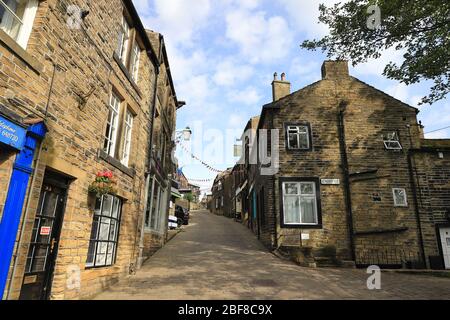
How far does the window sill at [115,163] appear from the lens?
21.7 ft

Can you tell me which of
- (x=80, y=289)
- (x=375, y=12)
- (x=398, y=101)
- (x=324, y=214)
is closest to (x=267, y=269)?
(x=324, y=214)

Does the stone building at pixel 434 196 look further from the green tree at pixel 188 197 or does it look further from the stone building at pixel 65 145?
the green tree at pixel 188 197

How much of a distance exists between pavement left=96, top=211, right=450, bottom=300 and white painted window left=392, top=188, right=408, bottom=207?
11.1 ft

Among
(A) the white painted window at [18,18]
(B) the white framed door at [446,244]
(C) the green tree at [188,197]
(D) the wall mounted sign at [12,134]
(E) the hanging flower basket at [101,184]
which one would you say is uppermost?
(C) the green tree at [188,197]

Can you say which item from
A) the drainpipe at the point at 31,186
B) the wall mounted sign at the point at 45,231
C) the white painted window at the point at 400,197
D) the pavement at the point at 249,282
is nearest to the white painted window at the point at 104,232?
the pavement at the point at 249,282

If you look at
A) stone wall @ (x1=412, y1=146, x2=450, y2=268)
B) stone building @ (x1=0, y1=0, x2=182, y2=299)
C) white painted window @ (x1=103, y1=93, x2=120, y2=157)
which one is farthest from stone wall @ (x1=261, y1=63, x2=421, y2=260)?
white painted window @ (x1=103, y1=93, x2=120, y2=157)

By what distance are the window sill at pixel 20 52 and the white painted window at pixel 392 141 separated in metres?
13.4

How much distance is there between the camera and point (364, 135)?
1313cm

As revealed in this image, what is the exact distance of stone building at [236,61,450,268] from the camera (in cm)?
1173

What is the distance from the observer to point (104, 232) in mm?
6934

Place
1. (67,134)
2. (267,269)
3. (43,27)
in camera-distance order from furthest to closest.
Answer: (267,269) → (67,134) → (43,27)

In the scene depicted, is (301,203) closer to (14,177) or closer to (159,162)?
(159,162)
